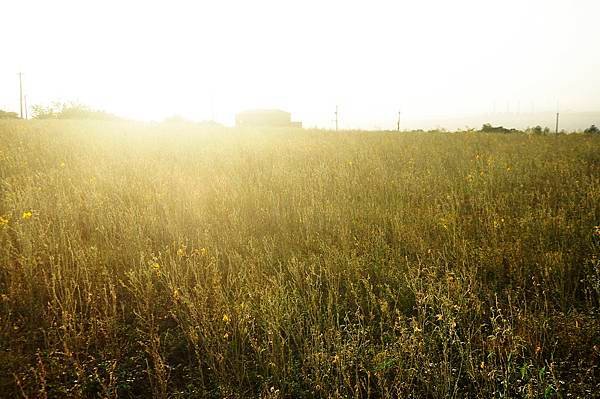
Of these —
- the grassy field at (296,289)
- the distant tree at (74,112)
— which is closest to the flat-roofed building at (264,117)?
the distant tree at (74,112)

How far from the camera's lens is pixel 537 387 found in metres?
1.93

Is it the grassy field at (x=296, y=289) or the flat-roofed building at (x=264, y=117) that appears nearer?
the grassy field at (x=296, y=289)

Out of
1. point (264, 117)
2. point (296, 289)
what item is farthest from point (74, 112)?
point (296, 289)

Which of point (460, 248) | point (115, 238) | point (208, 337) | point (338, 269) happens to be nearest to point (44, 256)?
point (115, 238)

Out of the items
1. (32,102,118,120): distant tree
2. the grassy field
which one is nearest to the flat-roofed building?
(32,102,118,120): distant tree

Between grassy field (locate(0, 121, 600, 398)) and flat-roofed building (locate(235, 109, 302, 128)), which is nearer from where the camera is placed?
grassy field (locate(0, 121, 600, 398))

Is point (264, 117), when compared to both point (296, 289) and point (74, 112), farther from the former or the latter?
point (296, 289)

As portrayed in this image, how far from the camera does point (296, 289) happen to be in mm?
2861

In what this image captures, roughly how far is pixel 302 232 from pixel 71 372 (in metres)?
2.47

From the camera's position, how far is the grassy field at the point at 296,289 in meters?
2.09

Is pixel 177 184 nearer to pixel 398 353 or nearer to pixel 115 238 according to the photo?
pixel 115 238

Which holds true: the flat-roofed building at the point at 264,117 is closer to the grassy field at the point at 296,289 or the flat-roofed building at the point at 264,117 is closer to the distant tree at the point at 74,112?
the distant tree at the point at 74,112

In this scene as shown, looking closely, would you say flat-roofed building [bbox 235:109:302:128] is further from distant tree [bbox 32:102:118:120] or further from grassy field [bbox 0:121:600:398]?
grassy field [bbox 0:121:600:398]

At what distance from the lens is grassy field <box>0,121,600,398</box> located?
2.09 meters
